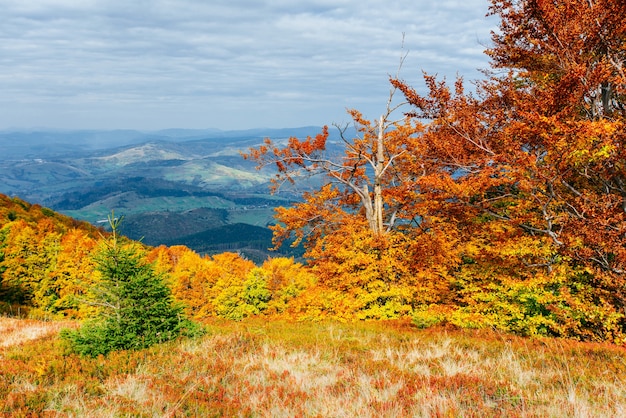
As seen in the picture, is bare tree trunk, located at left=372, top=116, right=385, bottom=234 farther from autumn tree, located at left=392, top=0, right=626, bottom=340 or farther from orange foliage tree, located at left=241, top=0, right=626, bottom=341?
autumn tree, located at left=392, top=0, right=626, bottom=340

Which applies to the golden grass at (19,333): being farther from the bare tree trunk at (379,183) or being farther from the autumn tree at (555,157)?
the bare tree trunk at (379,183)

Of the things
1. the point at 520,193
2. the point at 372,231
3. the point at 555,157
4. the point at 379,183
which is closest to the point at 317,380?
the point at 555,157

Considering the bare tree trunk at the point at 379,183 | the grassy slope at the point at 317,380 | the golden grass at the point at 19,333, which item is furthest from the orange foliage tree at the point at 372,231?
the golden grass at the point at 19,333

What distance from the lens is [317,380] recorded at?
6711 millimetres

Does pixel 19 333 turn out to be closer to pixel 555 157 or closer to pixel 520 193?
pixel 555 157

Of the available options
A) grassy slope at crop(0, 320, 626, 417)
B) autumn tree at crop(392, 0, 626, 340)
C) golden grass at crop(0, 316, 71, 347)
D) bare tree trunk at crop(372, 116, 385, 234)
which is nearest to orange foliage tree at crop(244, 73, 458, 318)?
bare tree trunk at crop(372, 116, 385, 234)

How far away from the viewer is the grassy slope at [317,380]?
543 cm

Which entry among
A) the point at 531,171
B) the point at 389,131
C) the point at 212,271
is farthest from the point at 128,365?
the point at 212,271

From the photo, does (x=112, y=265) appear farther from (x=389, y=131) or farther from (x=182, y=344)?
(x=389, y=131)

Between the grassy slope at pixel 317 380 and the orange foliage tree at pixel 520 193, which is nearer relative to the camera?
the grassy slope at pixel 317 380

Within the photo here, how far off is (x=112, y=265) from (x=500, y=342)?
33.6 ft

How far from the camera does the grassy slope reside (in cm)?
543

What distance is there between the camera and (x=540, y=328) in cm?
1484

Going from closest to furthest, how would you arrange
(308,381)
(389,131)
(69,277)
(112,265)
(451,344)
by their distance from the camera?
1. (308,381)
2. (112,265)
3. (451,344)
4. (389,131)
5. (69,277)
